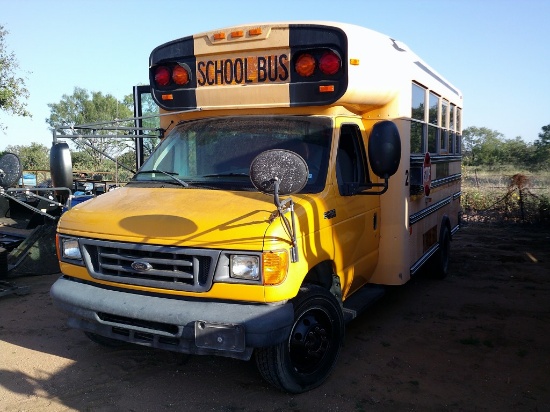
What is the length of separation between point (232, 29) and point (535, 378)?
160 inches

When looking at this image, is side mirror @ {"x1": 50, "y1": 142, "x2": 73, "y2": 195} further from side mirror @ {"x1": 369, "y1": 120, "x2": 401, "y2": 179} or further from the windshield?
side mirror @ {"x1": 369, "y1": 120, "x2": 401, "y2": 179}

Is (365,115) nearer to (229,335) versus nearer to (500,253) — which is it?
(229,335)

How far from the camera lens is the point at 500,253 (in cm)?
991

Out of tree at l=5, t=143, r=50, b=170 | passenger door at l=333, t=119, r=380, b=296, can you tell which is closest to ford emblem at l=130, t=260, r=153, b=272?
passenger door at l=333, t=119, r=380, b=296

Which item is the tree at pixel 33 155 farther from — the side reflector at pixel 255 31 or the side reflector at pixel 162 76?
the side reflector at pixel 255 31

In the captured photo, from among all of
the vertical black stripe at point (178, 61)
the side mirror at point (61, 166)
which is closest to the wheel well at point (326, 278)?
the vertical black stripe at point (178, 61)

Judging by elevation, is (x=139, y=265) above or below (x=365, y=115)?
below

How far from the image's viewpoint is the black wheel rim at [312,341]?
12.8 ft

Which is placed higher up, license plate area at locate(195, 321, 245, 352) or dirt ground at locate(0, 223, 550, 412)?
license plate area at locate(195, 321, 245, 352)

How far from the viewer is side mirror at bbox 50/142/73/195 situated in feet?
15.0

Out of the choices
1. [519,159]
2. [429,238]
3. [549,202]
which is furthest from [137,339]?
[519,159]

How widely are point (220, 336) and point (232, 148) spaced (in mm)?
1768

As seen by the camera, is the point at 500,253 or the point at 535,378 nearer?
the point at 535,378

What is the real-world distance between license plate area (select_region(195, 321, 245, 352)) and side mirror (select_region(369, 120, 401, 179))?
1.79 m
